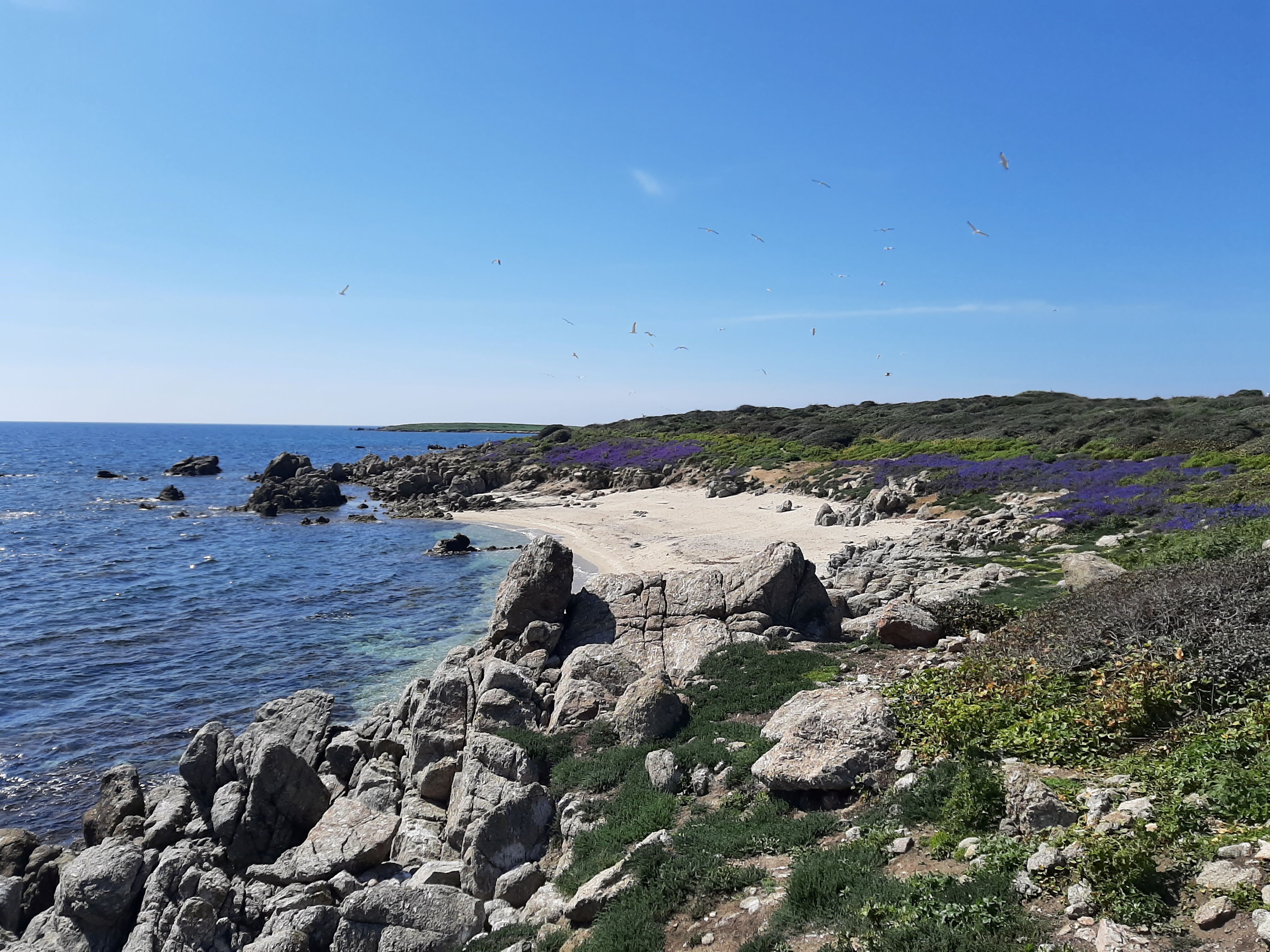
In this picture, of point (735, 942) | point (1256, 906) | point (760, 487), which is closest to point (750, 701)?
point (735, 942)

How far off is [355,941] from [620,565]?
87.8ft

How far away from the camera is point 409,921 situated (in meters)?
10.6

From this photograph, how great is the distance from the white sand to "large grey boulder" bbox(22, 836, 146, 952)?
19.5m

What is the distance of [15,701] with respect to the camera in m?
24.1

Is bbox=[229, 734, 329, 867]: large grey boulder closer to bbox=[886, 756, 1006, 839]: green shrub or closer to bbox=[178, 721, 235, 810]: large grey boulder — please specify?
bbox=[178, 721, 235, 810]: large grey boulder

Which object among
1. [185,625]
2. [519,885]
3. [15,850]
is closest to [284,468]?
[185,625]

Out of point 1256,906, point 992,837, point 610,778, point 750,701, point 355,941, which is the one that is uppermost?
point 1256,906

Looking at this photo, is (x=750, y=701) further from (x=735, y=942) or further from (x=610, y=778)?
(x=735, y=942)

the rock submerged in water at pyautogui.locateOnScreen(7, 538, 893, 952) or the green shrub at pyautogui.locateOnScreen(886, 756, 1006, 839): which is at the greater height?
the green shrub at pyautogui.locateOnScreen(886, 756, 1006, 839)

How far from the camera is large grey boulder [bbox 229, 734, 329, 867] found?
1438 centimetres

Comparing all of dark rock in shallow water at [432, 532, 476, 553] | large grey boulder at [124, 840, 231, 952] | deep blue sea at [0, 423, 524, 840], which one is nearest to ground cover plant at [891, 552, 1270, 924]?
large grey boulder at [124, 840, 231, 952]

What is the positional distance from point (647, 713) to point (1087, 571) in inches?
450

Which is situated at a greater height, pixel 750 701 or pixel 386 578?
pixel 750 701

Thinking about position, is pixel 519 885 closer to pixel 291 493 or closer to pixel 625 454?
pixel 291 493
